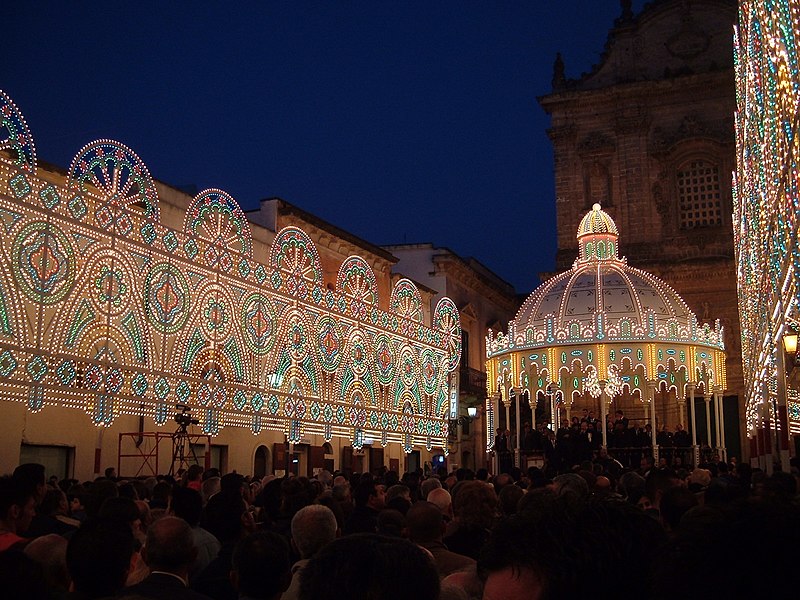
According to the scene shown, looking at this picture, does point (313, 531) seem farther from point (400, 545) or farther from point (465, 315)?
point (465, 315)

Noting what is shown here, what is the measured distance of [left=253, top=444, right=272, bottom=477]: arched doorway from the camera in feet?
92.4

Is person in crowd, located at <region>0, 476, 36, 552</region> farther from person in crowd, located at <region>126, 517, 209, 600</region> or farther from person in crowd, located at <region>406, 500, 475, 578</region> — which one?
person in crowd, located at <region>406, 500, 475, 578</region>

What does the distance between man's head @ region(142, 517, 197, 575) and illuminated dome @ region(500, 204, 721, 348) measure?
2190 cm

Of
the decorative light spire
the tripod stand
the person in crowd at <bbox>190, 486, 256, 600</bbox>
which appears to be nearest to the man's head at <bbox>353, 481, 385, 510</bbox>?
the person in crowd at <bbox>190, 486, 256, 600</bbox>

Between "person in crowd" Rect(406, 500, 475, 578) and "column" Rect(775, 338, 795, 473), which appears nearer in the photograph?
"person in crowd" Rect(406, 500, 475, 578)

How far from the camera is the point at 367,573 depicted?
2672 millimetres

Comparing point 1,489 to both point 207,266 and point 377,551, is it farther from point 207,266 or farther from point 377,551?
point 207,266

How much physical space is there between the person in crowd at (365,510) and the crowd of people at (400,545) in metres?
0.02

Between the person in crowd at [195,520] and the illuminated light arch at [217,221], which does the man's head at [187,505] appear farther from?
the illuminated light arch at [217,221]

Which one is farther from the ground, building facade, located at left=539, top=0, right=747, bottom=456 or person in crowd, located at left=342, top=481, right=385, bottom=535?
building facade, located at left=539, top=0, right=747, bottom=456

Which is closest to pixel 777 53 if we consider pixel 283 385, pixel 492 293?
pixel 283 385

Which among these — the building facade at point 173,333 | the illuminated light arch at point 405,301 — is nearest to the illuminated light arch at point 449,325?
the building facade at point 173,333

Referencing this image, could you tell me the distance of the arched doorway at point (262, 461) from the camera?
2816 cm

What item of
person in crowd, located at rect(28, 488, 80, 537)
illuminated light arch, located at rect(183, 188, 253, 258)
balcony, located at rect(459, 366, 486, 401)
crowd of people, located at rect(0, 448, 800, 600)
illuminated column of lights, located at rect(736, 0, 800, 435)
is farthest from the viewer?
balcony, located at rect(459, 366, 486, 401)
